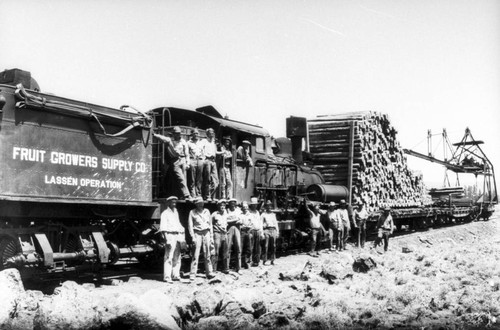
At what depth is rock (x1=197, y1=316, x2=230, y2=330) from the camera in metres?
6.28

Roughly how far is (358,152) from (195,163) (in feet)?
28.8

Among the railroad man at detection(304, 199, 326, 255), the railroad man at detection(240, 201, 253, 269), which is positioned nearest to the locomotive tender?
the railroad man at detection(240, 201, 253, 269)

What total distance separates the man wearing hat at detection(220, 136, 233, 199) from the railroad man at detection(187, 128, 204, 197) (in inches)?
30.7

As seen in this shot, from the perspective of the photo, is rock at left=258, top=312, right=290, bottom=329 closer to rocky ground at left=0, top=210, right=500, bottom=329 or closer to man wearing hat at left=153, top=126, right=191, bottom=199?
rocky ground at left=0, top=210, right=500, bottom=329

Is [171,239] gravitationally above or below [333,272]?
above

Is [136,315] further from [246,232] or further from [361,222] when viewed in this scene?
[361,222]

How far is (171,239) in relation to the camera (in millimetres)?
10102

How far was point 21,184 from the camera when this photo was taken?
8.16 m

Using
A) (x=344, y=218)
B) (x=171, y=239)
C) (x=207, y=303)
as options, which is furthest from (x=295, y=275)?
(x=344, y=218)

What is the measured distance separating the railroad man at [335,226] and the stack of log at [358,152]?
2113mm

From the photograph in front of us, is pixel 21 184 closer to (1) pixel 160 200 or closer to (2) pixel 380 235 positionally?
(1) pixel 160 200

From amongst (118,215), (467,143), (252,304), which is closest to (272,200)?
(118,215)

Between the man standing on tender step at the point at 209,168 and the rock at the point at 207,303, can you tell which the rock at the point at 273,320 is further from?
the man standing on tender step at the point at 209,168

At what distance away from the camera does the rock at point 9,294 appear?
17.7 feet
